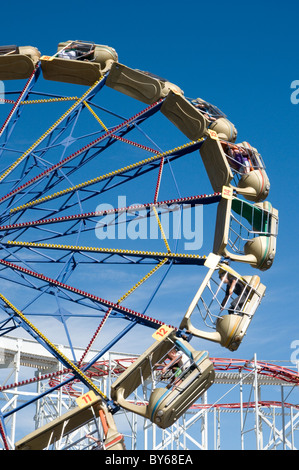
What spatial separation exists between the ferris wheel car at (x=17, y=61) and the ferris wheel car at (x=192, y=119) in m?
4.01

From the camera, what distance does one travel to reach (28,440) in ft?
59.7

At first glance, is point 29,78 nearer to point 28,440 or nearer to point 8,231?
point 8,231

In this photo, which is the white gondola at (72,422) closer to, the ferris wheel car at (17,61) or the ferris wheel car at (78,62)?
the ferris wheel car at (78,62)

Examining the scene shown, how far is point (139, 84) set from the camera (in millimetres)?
23969

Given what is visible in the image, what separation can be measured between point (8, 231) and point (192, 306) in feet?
16.5

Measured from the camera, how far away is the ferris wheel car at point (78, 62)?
2380 centimetres

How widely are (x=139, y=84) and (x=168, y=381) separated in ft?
29.9

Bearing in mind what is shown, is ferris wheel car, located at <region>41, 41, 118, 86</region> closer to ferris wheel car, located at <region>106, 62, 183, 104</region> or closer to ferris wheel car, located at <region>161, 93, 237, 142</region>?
ferris wheel car, located at <region>106, 62, 183, 104</region>

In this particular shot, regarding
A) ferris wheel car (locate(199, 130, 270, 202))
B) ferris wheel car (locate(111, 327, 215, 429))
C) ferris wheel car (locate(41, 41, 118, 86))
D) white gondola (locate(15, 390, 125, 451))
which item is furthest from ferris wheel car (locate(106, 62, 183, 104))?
white gondola (locate(15, 390, 125, 451))

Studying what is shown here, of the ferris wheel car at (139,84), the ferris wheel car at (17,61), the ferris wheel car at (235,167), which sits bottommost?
the ferris wheel car at (235,167)

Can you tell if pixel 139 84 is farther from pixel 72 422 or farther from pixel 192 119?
pixel 72 422

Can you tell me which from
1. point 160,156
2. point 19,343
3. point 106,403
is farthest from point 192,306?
point 19,343

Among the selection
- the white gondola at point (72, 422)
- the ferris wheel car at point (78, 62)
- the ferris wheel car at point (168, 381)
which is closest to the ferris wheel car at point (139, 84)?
the ferris wheel car at point (78, 62)

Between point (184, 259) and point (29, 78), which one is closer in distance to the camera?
point (184, 259)
